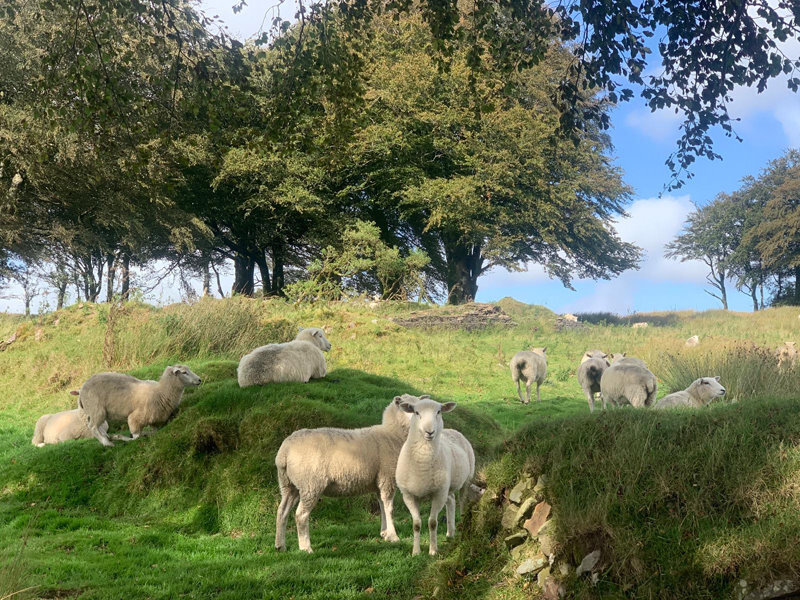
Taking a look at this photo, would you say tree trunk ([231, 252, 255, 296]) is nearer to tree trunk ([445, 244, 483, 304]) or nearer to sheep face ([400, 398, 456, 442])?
tree trunk ([445, 244, 483, 304])

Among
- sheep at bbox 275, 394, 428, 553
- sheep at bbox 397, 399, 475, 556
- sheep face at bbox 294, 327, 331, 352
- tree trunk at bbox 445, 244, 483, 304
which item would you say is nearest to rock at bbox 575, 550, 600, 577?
sheep at bbox 397, 399, 475, 556

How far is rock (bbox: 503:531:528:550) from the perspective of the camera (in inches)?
227

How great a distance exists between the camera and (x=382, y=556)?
691cm

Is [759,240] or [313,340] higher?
[759,240]

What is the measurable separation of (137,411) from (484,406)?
7.93 meters

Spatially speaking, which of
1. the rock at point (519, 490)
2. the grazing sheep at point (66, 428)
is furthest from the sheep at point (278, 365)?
the rock at point (519, 490)

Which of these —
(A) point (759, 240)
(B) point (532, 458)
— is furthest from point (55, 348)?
(A) point (759, 240)

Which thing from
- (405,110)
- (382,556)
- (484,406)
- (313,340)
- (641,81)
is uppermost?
(405,110)

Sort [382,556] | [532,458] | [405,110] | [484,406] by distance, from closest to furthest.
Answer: [532,458], [382,556], [484,406], [405,110]

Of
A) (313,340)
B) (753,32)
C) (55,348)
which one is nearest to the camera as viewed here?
(753,32)

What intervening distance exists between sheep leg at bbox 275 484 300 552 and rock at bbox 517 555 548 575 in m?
3.17

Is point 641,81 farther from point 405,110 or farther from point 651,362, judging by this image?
point 405,110

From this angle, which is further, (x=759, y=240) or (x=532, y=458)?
(x=759, y=240)

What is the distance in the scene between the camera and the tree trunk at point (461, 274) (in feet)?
120
